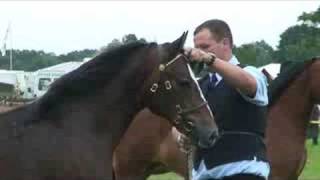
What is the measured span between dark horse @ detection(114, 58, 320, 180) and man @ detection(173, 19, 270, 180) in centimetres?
209

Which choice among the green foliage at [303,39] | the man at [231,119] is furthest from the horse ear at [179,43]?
the green foliage at [303,39]

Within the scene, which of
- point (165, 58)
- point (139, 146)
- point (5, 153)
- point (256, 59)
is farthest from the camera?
point (256, 59)

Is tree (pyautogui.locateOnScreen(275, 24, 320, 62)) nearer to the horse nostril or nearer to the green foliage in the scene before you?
the green foliage

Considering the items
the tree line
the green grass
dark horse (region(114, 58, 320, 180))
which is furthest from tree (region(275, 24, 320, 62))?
dark horse (region(114, 58, 320, 180))

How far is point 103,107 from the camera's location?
227 inches

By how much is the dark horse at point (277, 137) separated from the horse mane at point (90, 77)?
203 cm

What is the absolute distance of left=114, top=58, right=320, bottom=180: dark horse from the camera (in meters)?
8.08

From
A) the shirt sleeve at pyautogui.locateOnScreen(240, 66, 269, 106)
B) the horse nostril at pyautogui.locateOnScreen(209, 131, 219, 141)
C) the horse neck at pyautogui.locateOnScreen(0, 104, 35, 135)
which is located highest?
the shirt sleeve at pyautogui.locateOnScreen(240, 66, 269, 106)

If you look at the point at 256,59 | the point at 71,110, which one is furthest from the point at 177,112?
the point at 256,59

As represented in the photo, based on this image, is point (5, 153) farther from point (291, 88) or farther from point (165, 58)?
point (291, 88)

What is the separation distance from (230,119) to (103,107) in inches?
38.1

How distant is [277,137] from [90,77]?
3.05 meters

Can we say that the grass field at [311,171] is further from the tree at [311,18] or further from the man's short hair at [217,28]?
the tree at [311,18]

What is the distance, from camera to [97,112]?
18.8 ft
